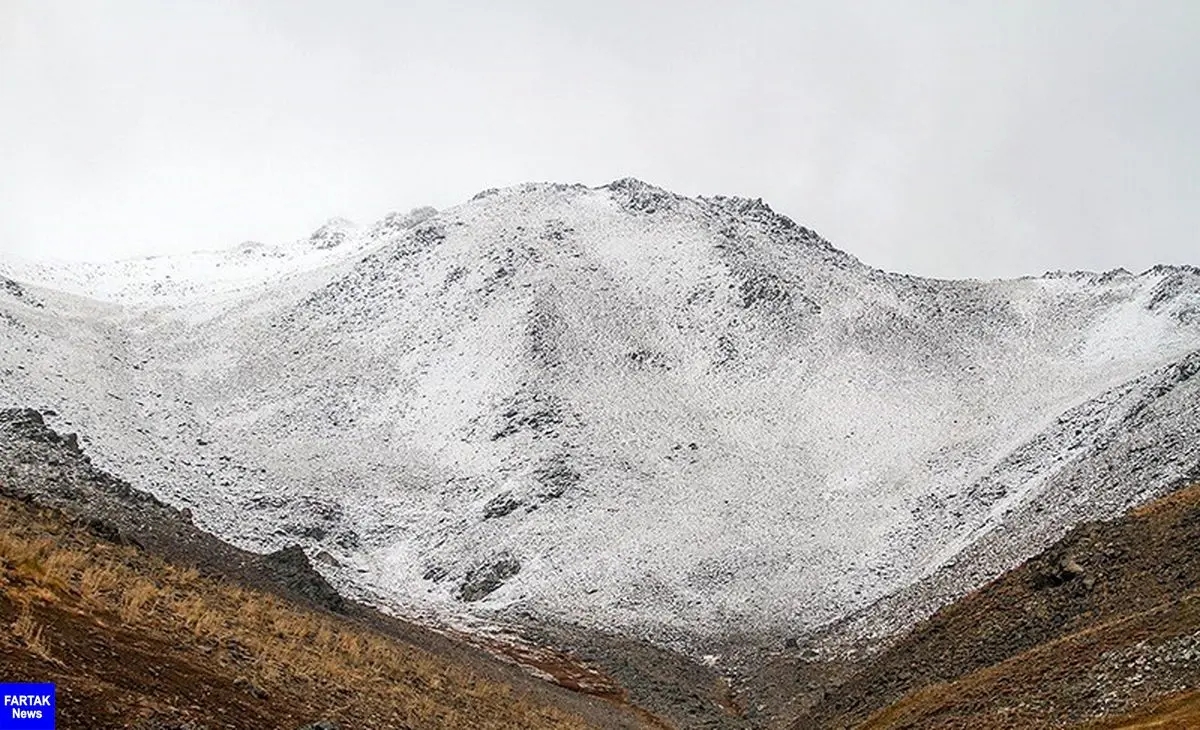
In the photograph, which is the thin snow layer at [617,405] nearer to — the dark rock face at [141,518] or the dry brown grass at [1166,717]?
the dark rock face at [141,518]

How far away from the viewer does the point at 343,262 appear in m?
99.8

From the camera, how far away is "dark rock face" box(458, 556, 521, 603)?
159ft

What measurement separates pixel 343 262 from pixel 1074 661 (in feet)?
298

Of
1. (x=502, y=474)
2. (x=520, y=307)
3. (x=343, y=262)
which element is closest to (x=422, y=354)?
(x=520, y=307)

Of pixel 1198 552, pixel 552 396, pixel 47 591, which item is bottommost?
pixel 47 591

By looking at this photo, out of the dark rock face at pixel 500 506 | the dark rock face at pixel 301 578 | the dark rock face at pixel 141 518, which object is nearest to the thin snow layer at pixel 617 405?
the dark rock face at pixel 500 506

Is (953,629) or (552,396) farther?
(552,396)

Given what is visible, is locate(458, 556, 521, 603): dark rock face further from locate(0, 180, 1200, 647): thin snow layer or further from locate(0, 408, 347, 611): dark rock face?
locate(0, 408, 347, 611): dark rock face

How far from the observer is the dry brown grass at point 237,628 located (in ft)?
47.5

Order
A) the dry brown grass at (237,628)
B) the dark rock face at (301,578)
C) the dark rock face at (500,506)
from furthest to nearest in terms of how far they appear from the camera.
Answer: the dark rock face at (500,506) < the dark rock face at (301,578) < the dry brown grass at (237,628)

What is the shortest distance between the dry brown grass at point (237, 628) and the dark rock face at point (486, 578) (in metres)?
24.0

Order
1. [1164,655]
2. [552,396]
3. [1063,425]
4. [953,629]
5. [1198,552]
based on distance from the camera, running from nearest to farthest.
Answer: [1164,655]
[1198,552]
[953,629]
[1063,425]
[552,396]

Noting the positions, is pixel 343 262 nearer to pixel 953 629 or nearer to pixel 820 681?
pixel 820 681

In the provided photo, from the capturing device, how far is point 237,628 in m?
17.5
